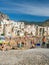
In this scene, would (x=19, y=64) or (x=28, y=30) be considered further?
(x=28, y=30)

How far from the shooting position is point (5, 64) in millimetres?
23656

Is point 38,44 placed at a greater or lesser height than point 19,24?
lesser

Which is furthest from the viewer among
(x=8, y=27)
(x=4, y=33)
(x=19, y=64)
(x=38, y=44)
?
(x=8, y=27)

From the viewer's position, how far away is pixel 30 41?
5853 centimetres

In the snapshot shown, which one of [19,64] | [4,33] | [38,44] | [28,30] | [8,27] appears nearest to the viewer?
[19,64]

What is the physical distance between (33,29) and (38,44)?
38.6 metres

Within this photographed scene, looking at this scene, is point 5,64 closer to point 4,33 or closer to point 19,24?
point 4,33

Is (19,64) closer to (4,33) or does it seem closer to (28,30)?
(4,33)

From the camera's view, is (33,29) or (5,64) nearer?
(5,64)

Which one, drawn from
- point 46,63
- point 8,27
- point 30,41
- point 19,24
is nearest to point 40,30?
point 19,24

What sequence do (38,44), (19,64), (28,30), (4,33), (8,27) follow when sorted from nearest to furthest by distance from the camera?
(19,64)
(38,44)
(4,33)
(8,27)
(28,30)

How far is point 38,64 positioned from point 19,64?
2.09 m

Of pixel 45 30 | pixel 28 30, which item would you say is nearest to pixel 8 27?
pixel 28 30

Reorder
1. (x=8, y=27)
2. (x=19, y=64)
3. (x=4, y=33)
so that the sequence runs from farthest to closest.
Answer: (x=8, y=27)
(x=4, y=33)
(x=19, y=64)
